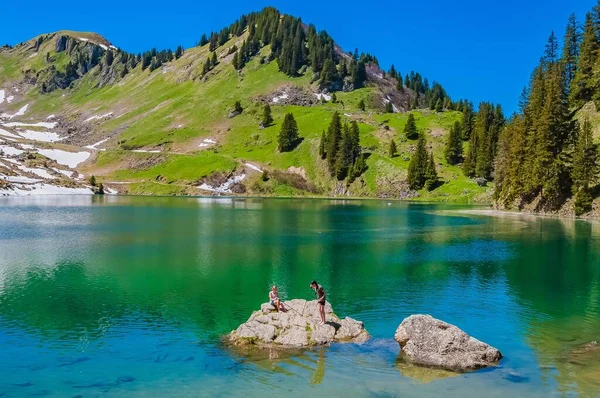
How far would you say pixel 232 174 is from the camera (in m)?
197

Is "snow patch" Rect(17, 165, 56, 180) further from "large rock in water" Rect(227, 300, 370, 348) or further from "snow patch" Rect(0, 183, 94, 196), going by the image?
"large rock in water" Rect(227, 300, 370, 348)

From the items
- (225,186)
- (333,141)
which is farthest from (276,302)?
(225,186)

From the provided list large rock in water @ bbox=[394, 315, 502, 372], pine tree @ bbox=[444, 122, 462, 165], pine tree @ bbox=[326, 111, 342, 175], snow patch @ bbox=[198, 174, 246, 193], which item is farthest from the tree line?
snow patch @ bbox=[198, 174, 246, 193]

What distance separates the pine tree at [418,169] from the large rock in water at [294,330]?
14728 centimetres

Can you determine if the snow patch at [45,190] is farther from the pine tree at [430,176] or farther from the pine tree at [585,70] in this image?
the pine tree at [585,70]

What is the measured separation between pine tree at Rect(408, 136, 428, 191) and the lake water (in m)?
95.9

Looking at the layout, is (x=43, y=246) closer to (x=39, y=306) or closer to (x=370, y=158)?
(x=39, y=306)

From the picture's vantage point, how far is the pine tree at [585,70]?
123m

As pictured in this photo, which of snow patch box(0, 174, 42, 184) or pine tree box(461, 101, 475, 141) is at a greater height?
pine tree box(461, 101, 475, 141)

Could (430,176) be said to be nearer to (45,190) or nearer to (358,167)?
(358,167)

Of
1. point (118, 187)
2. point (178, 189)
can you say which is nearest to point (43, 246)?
point (178, 189)

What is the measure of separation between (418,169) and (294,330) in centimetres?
15051

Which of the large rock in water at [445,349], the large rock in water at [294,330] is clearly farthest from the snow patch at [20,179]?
the large rock in water at [445,349]

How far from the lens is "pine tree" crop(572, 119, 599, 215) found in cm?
9729
